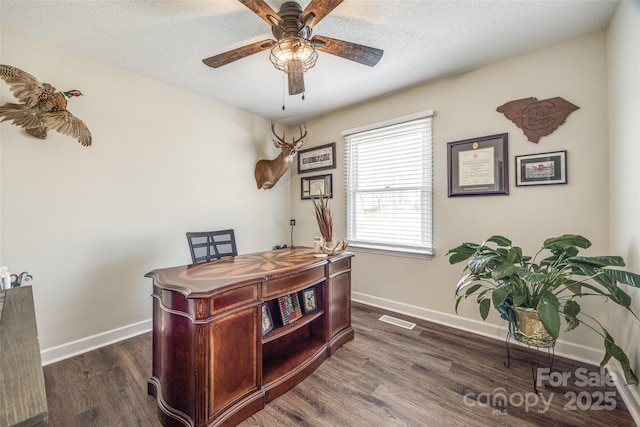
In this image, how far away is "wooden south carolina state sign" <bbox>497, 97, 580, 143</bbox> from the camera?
216 cm

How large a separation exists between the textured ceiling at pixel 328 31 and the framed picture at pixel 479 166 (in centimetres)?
75

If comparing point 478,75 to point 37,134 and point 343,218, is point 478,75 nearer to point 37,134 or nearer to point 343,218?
point 343,218

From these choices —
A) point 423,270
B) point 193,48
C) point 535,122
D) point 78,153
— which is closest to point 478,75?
point 535,122

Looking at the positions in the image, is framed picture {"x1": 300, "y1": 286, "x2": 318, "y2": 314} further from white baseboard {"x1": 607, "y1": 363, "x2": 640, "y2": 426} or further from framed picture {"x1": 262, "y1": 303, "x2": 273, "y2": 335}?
white baseboard {"x1": 607, "y1": 363, "x2": 640, "y2": 426}

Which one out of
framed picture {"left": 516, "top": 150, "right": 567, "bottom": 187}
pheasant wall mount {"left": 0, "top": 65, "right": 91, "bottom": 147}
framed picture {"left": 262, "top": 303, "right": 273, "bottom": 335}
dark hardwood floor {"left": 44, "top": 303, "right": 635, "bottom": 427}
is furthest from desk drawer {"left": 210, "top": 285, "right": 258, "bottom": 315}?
framed picture {"left": 516, "top": 150, "right": 567, "bottom": 187}

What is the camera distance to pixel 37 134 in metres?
2.07

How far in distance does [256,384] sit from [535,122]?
3.01m

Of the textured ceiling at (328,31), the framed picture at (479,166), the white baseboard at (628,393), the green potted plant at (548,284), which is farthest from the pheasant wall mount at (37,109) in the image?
the white baseboard at (628,393)

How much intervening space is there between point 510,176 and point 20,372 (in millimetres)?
3166

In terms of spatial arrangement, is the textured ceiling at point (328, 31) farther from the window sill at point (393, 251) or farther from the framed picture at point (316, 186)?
the window sill at point (393, 251)

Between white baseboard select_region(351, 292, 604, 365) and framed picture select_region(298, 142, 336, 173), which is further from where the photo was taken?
framed picture select_region(298, 142, 336, 173)

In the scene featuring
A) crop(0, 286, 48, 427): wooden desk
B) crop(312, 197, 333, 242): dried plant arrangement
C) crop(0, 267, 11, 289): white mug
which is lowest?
crop(0, 286, 48, 427): wooden desk

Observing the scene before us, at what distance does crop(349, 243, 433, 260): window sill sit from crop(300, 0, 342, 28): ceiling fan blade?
7.78 ft

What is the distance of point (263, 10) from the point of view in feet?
4.89
